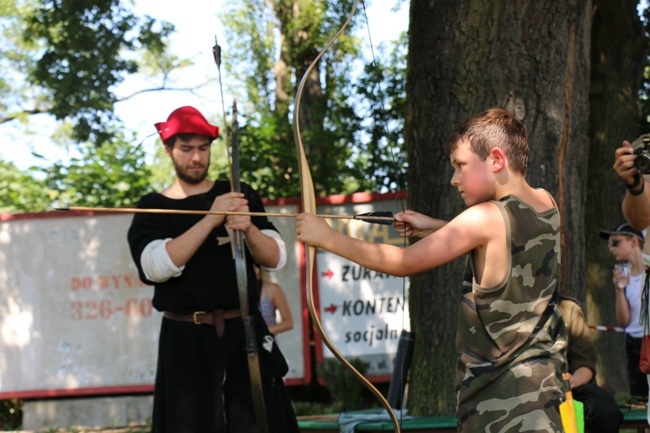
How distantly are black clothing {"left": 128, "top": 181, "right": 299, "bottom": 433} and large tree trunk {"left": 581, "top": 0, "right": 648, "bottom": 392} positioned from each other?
553 cm

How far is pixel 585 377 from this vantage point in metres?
5.61

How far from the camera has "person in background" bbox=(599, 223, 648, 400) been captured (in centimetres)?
757

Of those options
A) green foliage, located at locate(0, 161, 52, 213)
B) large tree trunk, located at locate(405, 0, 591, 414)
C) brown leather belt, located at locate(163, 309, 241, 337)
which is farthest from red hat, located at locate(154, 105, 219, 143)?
green foliage, located at locate(0, 161, 52, 213)

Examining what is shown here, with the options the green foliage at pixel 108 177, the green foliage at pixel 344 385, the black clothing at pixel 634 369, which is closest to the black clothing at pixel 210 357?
the black clothing at pixel 634 369

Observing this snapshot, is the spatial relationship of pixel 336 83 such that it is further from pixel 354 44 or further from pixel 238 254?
pixel 238 254

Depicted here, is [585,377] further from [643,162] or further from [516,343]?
[516,343]

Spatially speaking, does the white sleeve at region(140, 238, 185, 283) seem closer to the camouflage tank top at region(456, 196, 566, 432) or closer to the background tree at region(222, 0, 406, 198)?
the camouflage tank top at region(456, 196, 566, 432)

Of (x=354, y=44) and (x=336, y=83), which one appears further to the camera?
(x=354, y=44)

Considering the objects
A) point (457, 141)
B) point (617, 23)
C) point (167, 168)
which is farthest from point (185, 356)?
point (167, 168)

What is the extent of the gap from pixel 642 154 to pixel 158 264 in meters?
1.88

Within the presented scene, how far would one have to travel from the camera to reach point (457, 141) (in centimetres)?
341

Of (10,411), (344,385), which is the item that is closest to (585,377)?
(344,385)

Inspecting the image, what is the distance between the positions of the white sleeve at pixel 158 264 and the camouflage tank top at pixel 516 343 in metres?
1.49

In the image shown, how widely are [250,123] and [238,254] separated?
6982 mm
